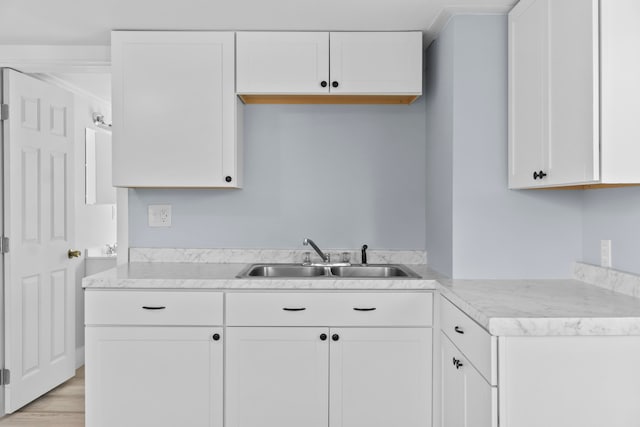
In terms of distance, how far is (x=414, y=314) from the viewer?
7.38 feet

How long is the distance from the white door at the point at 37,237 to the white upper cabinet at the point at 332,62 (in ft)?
4.78

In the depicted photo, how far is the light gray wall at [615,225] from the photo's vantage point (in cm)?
190

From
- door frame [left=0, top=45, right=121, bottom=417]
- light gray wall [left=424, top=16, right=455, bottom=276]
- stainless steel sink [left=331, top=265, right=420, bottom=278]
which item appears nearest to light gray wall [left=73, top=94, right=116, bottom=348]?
door frame [left=0, top=45, right=121, bottom=417]

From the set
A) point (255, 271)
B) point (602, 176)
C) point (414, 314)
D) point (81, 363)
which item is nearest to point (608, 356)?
point (602, 176)

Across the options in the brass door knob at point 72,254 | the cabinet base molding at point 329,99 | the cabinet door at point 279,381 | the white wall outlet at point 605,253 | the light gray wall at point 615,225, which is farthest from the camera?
the brass door knob at point 72,254

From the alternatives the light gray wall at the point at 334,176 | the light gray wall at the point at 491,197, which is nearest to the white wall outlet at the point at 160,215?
the light gray wall at the point at 334,176

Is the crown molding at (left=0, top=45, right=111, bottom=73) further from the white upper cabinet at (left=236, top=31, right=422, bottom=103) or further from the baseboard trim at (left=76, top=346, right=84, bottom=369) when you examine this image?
the baseboard trim at (left=76, top=346, right=84, bottom=369)

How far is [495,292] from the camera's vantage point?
77.3 inches

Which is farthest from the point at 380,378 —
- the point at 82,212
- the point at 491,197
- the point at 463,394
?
the point at 82,212

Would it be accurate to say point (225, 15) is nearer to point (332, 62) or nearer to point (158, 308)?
point (332, 62)

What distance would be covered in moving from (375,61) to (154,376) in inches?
76.0

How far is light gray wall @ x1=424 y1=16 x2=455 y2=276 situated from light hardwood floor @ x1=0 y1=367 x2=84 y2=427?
7.48 feet

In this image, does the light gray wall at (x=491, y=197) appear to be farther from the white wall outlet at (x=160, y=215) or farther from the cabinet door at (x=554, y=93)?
the white wall outlet at (x=160, y=215)

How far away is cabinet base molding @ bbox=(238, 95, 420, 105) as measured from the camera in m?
2.68
